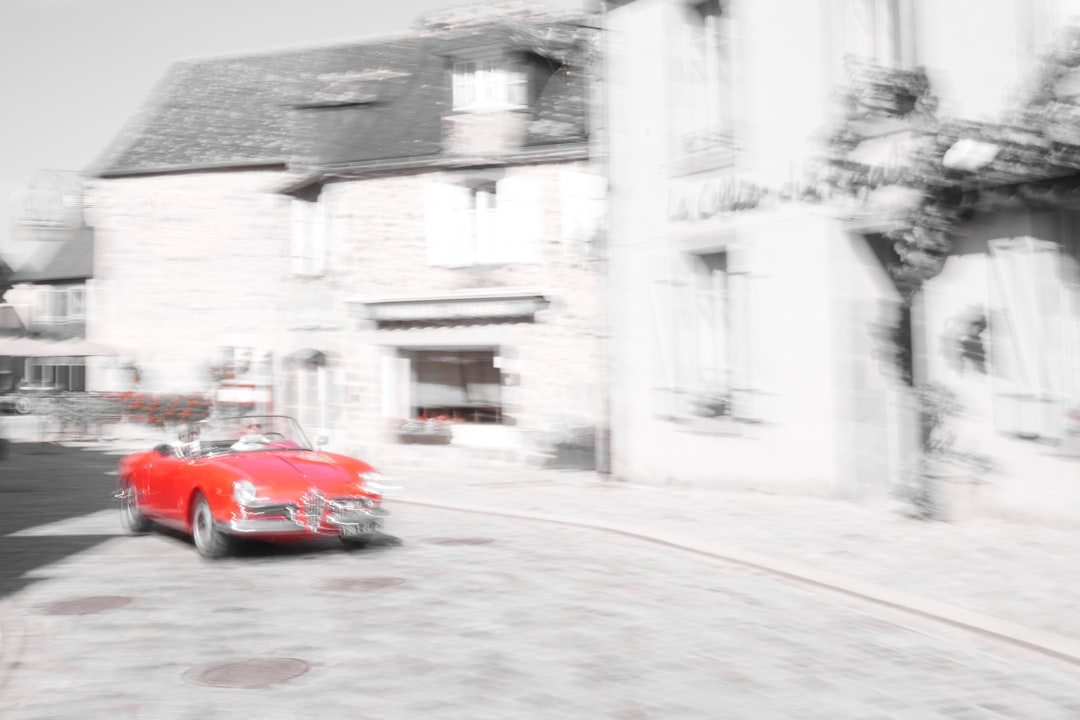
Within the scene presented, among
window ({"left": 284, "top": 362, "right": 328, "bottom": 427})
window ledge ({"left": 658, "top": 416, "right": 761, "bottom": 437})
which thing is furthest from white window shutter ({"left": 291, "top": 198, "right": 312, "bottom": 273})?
window ledge ({"left": 658, "top": 416, "right": 761, "bottom": 437})

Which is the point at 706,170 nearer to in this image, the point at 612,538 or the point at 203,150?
the point at 612,538

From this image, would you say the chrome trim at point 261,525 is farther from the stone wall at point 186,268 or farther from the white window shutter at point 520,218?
the stone wall at point 186,268

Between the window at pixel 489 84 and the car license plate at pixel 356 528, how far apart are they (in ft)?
41.2

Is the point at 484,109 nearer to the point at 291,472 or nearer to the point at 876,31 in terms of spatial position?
the point at 876,31

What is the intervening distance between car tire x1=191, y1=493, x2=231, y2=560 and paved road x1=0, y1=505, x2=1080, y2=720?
131 mm

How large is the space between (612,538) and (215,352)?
816 inches

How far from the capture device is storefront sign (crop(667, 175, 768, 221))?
553 inches

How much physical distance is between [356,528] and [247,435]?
1.84 metres

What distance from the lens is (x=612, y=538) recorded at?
36.2 ft

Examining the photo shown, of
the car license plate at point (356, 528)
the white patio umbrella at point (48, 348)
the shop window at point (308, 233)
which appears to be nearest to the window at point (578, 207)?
the shop window at point (308, 233)

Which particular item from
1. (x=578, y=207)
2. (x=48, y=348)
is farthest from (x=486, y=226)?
(x=48, y=348)

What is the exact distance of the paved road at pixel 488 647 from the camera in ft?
17.4

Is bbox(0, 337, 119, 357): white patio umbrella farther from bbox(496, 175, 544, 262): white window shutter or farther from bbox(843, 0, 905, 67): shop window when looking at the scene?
bbox(843, 0, 905, 67): shop window

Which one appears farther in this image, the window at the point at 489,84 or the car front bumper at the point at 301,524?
the window at the point at 489,84
